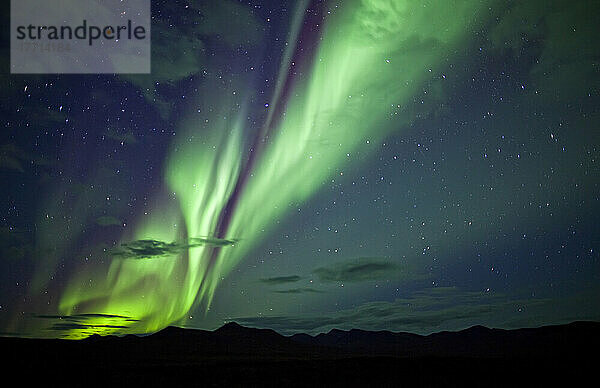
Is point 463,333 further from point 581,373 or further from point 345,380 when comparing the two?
point 345,380

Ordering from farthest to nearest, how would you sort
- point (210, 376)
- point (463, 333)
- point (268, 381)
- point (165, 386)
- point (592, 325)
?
point (463, 333) → point (592, 325) → point (210, 376) → point (268, 381) → point (165, 386)

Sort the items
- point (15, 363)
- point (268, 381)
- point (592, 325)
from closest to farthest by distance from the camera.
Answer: point (268, 381)
point (15, 363)
point (592, 325)

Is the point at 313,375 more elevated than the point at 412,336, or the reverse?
the point at 313,375

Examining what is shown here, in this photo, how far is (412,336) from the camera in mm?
186875

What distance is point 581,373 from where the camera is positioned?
153ft

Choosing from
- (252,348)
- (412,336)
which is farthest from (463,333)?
(252,348)

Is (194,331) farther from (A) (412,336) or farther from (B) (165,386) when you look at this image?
(B) (165,386)

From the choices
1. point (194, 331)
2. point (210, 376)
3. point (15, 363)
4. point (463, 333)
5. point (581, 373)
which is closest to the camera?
point (210, 376)

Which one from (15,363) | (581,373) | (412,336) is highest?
(15,363)

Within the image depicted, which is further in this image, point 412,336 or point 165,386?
point 412,336

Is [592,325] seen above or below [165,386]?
below

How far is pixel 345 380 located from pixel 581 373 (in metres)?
26.5

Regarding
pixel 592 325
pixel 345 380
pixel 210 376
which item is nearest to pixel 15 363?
pixel 210 376

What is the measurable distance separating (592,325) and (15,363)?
13738 centimetres
